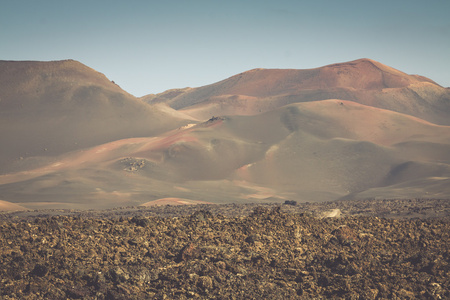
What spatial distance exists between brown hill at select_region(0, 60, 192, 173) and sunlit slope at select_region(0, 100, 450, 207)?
9429 millimetres

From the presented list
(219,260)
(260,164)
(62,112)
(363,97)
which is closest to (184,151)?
(260,164)

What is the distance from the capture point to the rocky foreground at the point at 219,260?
9.19 meters

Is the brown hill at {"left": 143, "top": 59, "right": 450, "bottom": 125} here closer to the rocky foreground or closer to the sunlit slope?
the sunlit slope

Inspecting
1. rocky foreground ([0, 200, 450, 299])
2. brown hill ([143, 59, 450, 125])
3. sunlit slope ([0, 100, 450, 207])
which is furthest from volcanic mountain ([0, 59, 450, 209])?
brown hill ([143, 59, 450, 125])

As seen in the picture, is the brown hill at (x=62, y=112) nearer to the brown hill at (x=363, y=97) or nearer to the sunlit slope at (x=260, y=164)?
the sunlit slope at (x=260, y=164)

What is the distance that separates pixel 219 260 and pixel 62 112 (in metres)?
111

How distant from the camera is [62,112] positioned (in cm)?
11581

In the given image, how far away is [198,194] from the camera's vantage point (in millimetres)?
63906

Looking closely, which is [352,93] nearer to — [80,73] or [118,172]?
[80,73]

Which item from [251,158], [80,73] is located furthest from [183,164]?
[80,73]

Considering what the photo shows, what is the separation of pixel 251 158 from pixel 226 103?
9766 cm

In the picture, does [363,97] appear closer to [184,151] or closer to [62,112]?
[62,112]

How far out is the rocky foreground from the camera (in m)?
9.19

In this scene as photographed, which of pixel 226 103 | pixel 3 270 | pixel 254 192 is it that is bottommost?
pixel 254 192
